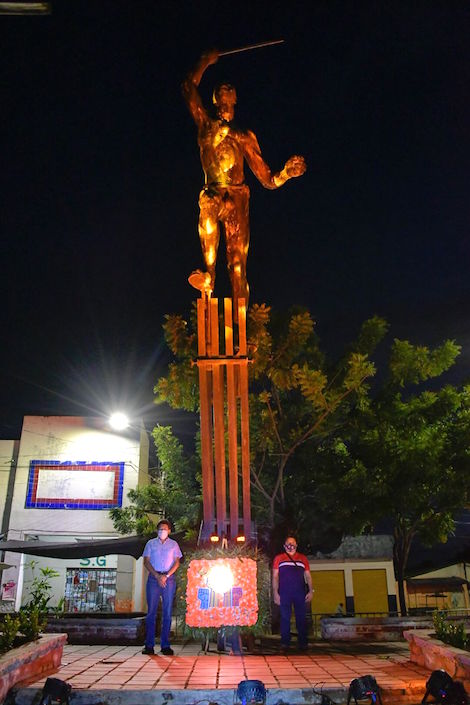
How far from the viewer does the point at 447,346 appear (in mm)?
10445

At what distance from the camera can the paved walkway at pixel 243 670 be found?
4418 millimetres

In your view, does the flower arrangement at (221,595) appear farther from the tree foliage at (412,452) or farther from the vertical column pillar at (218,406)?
the tree foliage at (412,452)

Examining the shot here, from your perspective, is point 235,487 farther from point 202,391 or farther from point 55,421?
point 55,421

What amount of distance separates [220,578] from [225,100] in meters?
5.94

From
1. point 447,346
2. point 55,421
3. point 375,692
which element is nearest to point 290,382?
point 447,346

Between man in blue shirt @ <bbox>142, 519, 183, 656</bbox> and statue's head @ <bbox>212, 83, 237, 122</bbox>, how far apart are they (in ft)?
17.1

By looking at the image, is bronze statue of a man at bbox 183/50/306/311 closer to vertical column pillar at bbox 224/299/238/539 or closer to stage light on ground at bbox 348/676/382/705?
vertical column pillar at bbox 224/299/238/539

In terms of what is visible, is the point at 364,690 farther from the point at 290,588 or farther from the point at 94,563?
the point at 94,563

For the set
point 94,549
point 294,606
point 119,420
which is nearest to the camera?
point 294,606

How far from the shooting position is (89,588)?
55.5ft

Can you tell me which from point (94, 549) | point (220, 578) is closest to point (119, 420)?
point (94, 549)

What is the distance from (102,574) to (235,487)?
11353mm

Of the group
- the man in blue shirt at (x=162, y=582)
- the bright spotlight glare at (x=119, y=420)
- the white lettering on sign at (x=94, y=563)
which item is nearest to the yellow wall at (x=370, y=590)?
the white lettering on sign at (x=94, y=563)

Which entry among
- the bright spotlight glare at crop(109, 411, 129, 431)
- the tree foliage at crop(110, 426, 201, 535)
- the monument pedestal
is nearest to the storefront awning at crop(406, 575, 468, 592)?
the bright spotlight glare at crop(109, 411, 129, 431)
